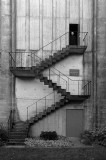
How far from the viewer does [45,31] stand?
18594mm

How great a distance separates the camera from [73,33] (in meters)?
19.2

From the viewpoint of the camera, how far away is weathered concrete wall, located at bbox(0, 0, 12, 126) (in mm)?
17984

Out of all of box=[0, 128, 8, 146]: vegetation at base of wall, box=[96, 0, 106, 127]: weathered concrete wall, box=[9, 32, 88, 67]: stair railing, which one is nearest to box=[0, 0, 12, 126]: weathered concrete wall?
box=[9, 32, 88, 67]: stair railing

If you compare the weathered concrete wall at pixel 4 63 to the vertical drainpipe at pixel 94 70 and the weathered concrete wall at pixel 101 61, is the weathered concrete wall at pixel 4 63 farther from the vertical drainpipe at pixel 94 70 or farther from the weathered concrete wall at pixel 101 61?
the weathered concrete wall at pixel 101 61

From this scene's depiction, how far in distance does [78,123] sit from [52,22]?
850cm

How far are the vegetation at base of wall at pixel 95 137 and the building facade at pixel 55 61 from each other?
1.39m

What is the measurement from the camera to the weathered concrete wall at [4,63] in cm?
1798

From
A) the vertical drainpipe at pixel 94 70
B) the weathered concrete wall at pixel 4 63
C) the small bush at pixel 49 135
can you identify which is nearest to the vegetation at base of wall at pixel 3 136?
the weathered concrete wall at pixel 4 63

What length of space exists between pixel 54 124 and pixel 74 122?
5.37 ft

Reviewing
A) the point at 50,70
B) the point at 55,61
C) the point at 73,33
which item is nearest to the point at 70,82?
the point at 50,70

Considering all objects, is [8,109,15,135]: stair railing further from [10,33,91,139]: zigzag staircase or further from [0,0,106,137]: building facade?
[10,33,91,139]: zigzag staircase

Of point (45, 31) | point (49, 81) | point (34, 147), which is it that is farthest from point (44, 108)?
point (45, 31)

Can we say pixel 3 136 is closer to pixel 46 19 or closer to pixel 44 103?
pixel 44 103

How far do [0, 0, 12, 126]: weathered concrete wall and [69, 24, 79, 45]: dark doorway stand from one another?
5.12 m
